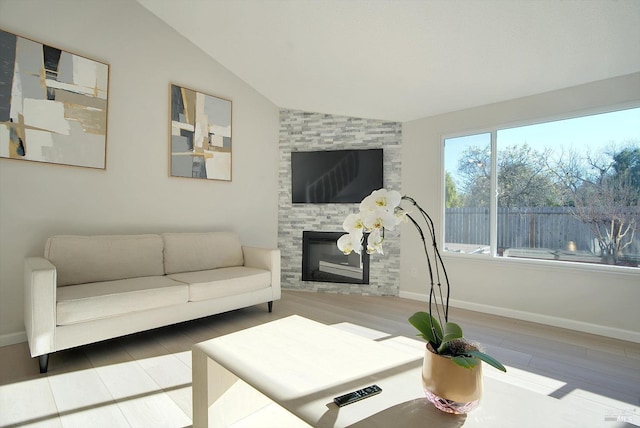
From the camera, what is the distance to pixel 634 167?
9.33 ft

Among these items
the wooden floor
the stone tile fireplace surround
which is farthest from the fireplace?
the wooden floor

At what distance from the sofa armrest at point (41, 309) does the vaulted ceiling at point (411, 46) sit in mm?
2723

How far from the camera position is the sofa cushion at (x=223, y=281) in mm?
2891

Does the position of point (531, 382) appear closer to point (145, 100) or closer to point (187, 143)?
point (187, 143)

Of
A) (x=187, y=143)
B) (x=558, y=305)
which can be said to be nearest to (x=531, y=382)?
(x=558, y=305)

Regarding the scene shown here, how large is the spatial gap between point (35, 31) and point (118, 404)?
3.01m

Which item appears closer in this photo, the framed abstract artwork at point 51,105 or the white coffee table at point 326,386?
the white coffee table at point 326,386

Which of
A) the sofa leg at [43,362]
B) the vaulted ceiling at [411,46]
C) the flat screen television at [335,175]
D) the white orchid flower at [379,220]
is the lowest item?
the sofa leg at [43,362]

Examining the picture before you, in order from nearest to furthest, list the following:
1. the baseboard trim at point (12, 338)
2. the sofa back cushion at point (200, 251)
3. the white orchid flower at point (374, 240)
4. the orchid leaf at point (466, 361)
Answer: the orchid leaf at point (466, 361) → the white orchid flower at point (374, 240) → the baseboard trim at point (12, 338) → the sofa back cushion at point (200, 251)

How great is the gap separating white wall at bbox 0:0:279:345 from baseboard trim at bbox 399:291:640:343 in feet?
9.04

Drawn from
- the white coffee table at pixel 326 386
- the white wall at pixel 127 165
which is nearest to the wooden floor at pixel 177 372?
the white coffee table at pixel 326 386

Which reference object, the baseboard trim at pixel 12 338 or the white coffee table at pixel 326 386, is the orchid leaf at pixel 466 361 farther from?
the baseboard trim at pixel 12 338

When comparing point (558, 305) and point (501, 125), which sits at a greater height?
point (501, 125)

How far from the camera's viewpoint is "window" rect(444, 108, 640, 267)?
290cm
